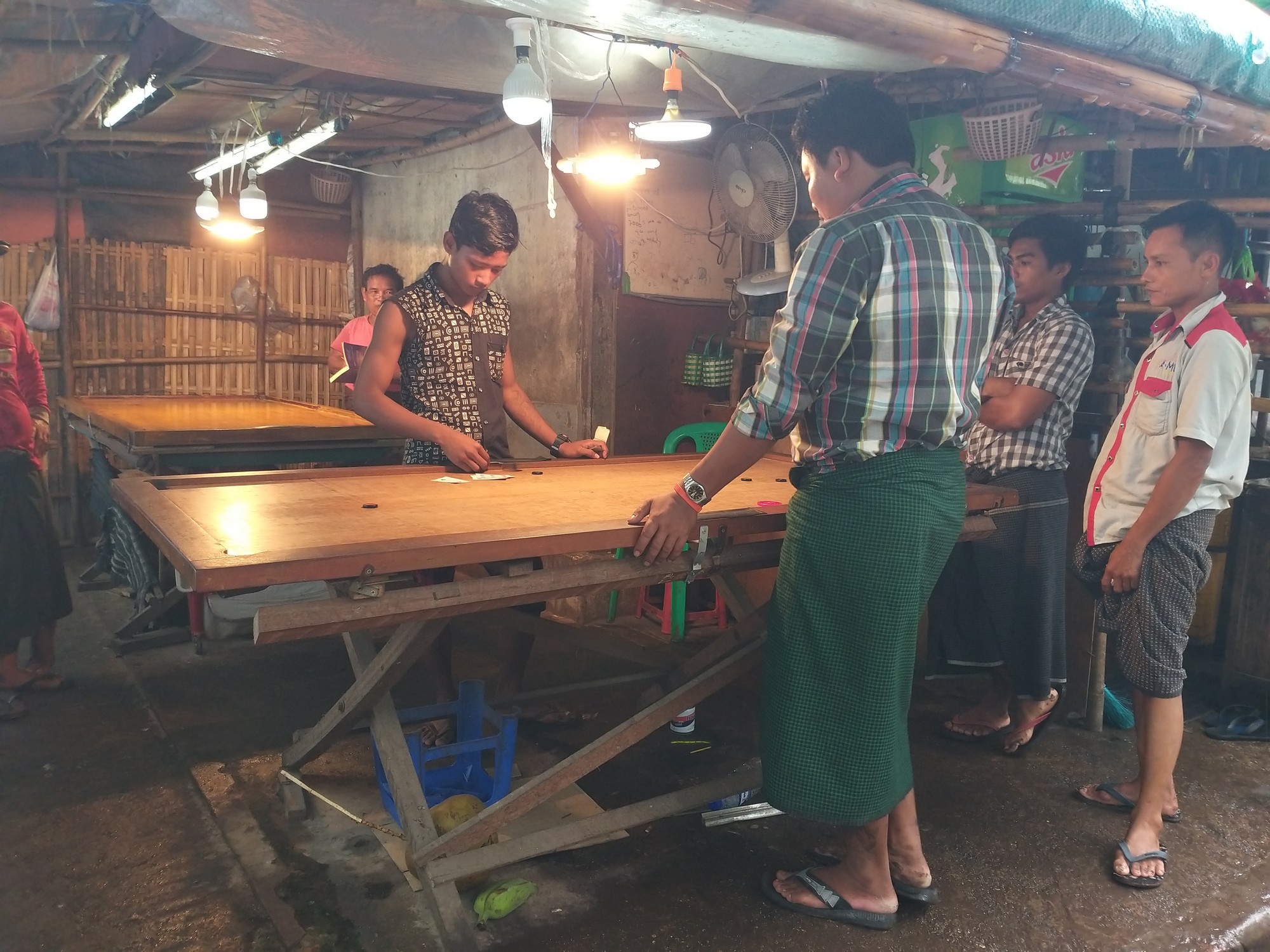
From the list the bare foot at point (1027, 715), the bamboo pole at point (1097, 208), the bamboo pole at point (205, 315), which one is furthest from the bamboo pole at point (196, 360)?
the bare foot at point (1027, 715)

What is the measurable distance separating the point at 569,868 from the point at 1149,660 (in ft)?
6.41

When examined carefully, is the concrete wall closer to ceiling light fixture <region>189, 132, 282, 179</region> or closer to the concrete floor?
ceiling light fixture <region>189, 132, 282, 179</region>

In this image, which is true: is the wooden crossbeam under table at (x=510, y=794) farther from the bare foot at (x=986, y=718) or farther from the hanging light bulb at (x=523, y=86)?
the hanging light bulb at (x=523, y=86)

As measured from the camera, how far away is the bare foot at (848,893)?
262 centimetres

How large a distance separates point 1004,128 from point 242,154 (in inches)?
184

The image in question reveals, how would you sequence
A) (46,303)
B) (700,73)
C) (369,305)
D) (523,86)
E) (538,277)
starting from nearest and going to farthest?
(523,86), (700,73), (538,277), (369,305), (46,303)

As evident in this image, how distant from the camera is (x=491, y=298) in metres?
3.82

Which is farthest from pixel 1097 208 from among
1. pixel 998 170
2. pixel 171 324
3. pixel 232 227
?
pixel 171 324

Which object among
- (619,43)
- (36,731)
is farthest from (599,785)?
(619,43)

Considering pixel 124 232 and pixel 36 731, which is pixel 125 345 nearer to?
pixel 124 232

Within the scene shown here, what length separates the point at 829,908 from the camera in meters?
2.63

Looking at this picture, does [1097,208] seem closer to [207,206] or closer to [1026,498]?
[1026,498]

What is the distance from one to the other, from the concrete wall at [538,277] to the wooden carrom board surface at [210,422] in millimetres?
1060

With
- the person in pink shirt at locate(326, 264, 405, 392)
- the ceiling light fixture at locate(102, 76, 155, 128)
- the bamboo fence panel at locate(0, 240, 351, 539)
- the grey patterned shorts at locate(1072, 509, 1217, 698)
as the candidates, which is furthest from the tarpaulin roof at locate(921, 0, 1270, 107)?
the bamboo fence panel at locate(0, 240, 351, 539)
